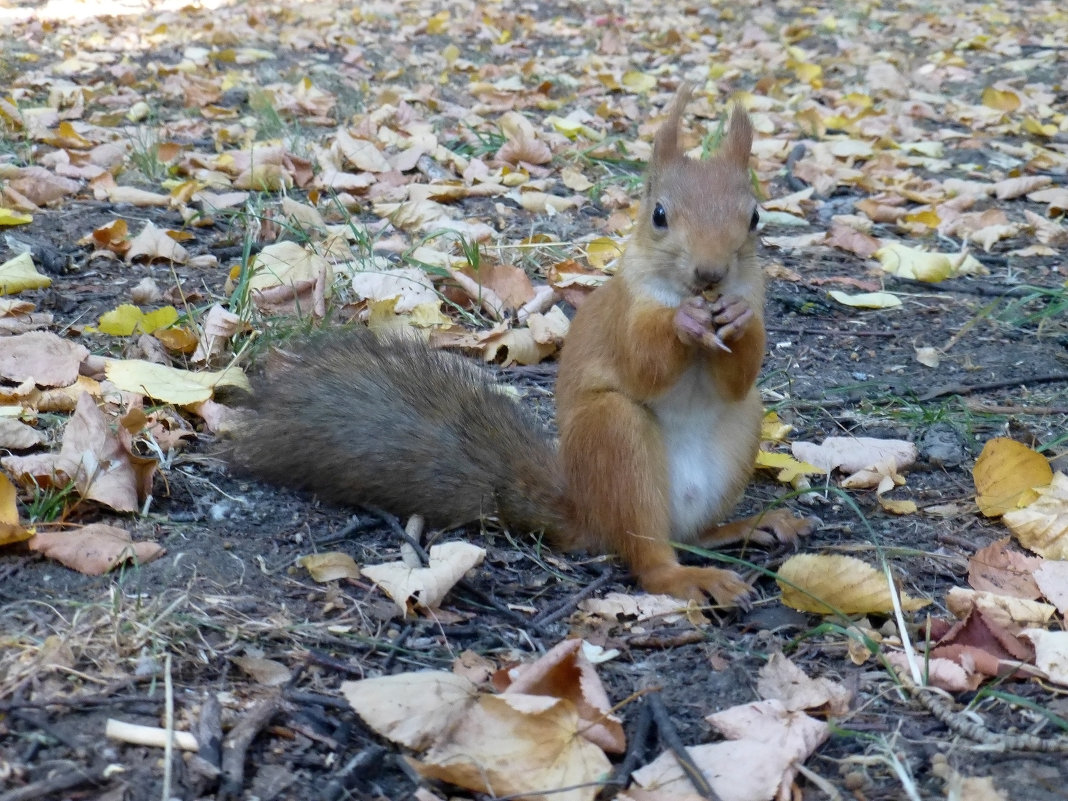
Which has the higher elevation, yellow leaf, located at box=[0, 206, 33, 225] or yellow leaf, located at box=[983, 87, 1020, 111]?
yellow leaf, located at box=[983, 87, 1020, 111]

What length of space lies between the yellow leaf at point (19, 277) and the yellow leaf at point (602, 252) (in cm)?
133

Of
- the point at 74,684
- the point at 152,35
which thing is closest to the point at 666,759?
the point at 74,684

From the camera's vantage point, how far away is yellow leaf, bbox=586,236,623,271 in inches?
117

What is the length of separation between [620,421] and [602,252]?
4.43 feet

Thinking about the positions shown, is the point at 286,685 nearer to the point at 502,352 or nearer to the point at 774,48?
the point at 502,352

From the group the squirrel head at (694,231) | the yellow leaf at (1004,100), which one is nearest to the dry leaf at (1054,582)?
the squirrel head at (694,231)

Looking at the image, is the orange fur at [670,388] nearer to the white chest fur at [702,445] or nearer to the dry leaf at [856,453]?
the white chest fur at [702,445]

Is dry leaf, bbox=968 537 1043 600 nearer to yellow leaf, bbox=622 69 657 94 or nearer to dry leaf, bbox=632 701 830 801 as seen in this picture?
dry leaf, bbox=632 701 830 801

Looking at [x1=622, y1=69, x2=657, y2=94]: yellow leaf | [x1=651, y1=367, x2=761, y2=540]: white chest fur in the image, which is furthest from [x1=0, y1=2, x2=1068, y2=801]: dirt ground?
[x1=622, y1=69, x2=657, y2=94]: yellow leaf

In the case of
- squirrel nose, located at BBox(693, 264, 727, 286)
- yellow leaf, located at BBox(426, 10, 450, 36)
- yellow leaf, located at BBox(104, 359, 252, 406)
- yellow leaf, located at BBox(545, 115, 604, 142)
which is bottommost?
yellow leaf, located at BBox(104, 359, 252, 406)

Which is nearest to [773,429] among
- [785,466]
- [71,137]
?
[785,466]

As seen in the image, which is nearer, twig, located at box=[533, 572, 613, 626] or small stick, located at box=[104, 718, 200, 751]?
small stick, located at box=[104, 718, 200, 751]

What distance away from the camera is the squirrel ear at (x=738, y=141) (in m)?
1.92

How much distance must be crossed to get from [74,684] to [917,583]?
1.18 m
